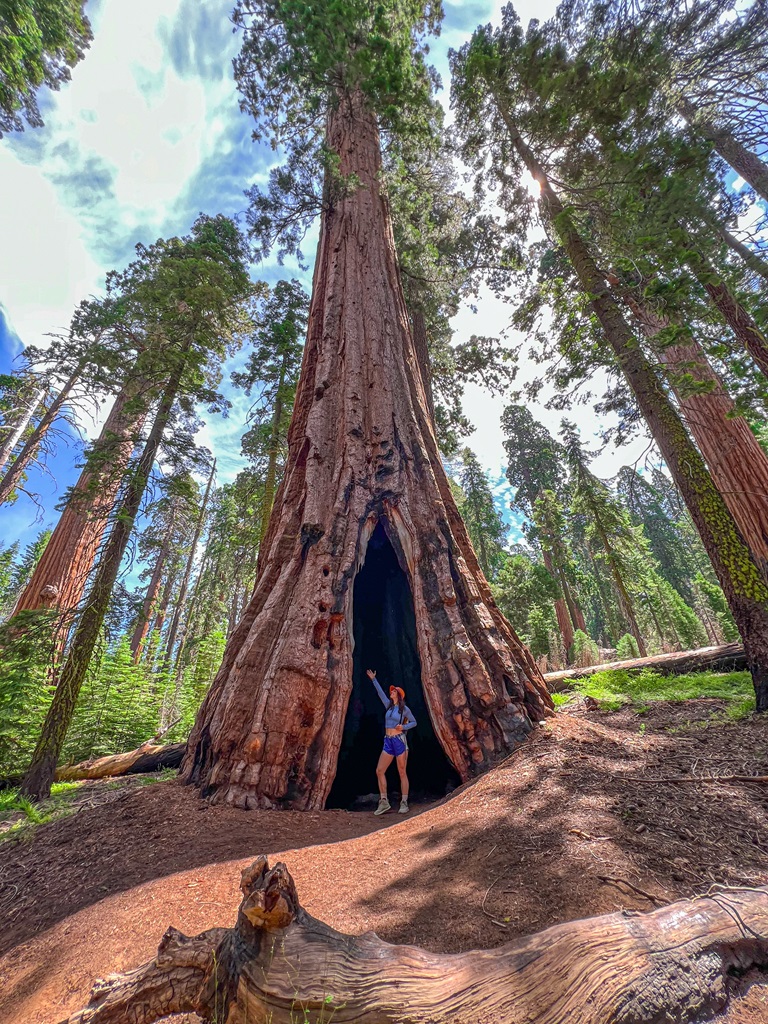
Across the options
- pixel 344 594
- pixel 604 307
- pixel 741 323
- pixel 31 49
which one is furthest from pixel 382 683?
pixel 31 49

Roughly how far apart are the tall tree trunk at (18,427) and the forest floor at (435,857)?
13.4 meters

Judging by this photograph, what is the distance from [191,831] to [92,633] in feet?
12.4

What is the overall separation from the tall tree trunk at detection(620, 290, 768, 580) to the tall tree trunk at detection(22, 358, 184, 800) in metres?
8.76

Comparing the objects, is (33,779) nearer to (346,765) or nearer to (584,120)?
(346,765)

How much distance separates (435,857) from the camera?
2.88 meters

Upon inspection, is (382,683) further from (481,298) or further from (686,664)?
(481,298)

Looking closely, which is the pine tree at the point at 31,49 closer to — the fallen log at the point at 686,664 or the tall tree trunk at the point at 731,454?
the tall tree trunk at the point at 731,454

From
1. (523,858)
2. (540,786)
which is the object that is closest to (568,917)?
(523,858)

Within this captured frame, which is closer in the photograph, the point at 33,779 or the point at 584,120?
the point at 33,779

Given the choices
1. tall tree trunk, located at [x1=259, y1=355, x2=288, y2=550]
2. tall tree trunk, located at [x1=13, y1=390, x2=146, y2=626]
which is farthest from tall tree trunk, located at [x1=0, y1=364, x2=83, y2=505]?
tall tree trunk, located at [x1=259, y1=355, x2=288, y2=550]

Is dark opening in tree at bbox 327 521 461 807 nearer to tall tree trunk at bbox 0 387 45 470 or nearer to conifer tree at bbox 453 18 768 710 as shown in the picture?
conifer tree at bbox 453 18 768 710

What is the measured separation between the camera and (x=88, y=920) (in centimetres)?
261

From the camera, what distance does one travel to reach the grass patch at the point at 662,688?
5.70 metres

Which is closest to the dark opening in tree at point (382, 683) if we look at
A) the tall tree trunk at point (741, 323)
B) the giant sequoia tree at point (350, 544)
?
the giant sequoia tree at point (350, 544)
